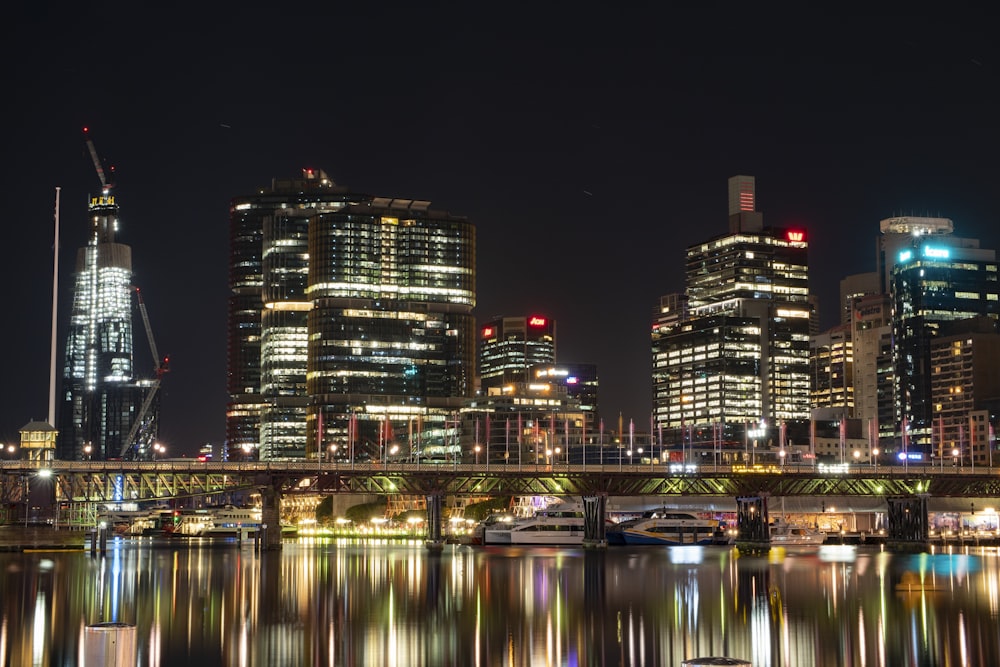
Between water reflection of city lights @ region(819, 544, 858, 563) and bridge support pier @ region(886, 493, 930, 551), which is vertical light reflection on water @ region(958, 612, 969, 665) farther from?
bridge support pier @ region(886, 493, 930, 551)

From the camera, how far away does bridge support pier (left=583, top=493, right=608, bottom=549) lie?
190250 millimetres

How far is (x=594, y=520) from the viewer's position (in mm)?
192250

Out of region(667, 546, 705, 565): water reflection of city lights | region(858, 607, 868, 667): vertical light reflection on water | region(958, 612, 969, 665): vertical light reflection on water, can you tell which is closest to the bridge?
region(667, 546, 705, 565): water reflection of city lights

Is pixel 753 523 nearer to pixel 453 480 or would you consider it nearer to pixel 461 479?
pixel 461 479

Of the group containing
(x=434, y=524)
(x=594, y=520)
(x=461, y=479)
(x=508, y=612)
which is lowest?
(x=508, y=612)

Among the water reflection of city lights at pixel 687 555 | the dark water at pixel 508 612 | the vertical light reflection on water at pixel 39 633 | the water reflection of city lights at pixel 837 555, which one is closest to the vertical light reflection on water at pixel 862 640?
the dark water at pixel 508 612

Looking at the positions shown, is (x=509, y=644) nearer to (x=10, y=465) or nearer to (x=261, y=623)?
(x=261, y=623)

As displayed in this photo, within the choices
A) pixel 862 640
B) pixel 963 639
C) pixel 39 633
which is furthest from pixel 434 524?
pixel 963 639

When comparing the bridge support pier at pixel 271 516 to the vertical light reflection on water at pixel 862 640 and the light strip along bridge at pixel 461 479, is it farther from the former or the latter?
the vertical light reflection on water at pixel 862 640

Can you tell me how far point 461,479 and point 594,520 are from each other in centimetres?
1862

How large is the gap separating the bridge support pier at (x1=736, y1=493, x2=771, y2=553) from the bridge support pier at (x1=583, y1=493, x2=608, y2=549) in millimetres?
18217

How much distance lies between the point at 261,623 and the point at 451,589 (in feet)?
90.2

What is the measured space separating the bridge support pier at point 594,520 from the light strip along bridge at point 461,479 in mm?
1511

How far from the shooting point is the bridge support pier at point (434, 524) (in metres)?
187
